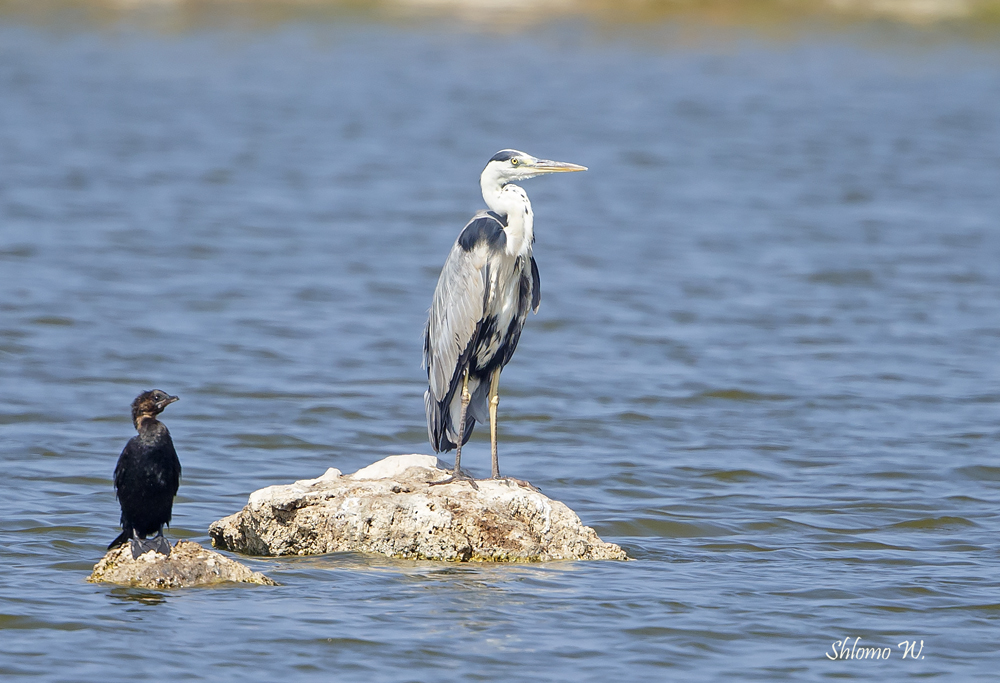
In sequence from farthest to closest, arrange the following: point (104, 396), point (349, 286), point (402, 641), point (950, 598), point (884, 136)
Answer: point (884, 136) → point (349, 286) → point (104, 396) → point (950, 598) → point (402, 641)

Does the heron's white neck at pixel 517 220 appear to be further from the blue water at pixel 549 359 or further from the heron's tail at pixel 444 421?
the blue water at pixel 549 359

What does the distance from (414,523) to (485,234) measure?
169cm

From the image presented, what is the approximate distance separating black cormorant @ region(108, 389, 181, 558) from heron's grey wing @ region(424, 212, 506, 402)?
1.77m

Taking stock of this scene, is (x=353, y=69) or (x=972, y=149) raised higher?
(x=353, y=69)

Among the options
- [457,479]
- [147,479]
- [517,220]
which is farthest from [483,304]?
[147,479]

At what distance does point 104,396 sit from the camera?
36.5ft

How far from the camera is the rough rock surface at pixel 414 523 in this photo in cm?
728

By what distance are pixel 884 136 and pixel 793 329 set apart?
549 inches

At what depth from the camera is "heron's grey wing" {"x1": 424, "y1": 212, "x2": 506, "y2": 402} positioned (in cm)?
785

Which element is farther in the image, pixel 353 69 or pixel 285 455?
pixel 353 69

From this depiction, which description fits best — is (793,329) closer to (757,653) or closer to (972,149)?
(757,653)

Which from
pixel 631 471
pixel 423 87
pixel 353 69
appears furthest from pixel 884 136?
pixel 631 471

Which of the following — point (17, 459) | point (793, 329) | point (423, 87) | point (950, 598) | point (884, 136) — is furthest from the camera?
point (423, 87)

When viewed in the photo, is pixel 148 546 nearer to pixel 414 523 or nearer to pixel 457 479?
pixel 414 523
